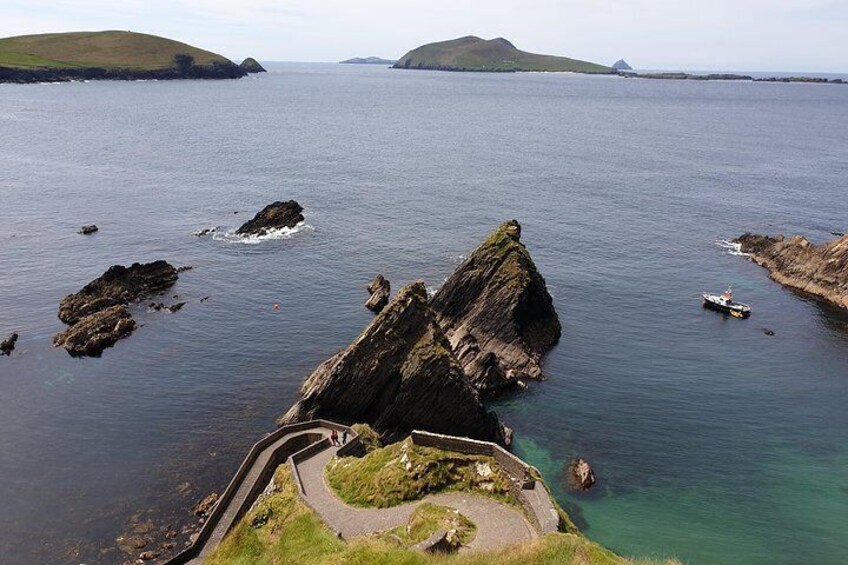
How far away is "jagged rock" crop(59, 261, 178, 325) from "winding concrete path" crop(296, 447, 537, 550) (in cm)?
4863

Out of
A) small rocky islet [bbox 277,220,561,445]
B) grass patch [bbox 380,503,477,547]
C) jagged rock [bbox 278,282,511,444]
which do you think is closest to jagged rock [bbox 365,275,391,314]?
small rocky islet [bbox 277,220,561,445]

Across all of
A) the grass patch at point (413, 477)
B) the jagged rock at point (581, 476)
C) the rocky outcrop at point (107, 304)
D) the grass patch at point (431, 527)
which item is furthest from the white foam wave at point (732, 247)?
the rocky outcrop at point (107, 304)

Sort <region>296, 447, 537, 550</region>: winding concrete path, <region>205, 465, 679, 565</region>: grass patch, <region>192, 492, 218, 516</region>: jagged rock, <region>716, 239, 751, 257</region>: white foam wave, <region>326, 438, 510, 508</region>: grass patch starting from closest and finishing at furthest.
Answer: <region>205, 465, 679, 565</region>: grass patch, <region>296, 447, 537, 550</region>: winding concrete path, <region>326, 438, 510, 508</region>: grass patch, <region>192, 492, 218, 516</region>: jagged rock, <region>716, 239, 751, 257</region>: white foam wave

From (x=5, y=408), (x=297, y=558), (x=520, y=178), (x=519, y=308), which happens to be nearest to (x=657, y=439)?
(x=519, y=308)

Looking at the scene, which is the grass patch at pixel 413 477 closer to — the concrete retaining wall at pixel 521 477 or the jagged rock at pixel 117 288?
the concrete retaining wall at pixel 521 477

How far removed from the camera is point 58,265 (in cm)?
9112

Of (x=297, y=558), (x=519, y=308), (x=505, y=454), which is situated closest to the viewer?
(x=297, y=558)

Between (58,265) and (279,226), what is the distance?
3407 centimetres

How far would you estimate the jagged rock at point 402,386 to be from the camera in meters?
53.1

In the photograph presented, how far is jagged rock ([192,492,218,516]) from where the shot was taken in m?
46.0

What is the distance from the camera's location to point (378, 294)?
266 feet

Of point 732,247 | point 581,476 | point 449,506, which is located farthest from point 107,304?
point 732,247

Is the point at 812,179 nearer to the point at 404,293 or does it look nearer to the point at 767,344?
the point at 767,344

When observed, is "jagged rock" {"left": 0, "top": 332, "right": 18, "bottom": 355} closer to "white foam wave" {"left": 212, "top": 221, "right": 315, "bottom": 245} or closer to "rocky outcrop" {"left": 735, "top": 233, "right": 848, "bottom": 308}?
"white foam wave" {"left": 212, "top": 221, "right": 315, "bottom": 245}
